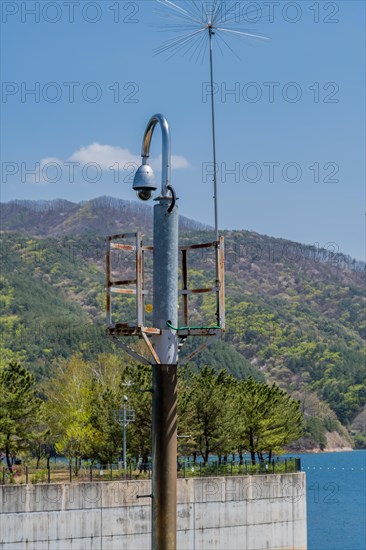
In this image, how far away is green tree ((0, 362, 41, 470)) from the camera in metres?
59.4

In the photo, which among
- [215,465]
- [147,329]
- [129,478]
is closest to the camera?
[147,329]

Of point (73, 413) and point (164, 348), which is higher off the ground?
point (164, 348)

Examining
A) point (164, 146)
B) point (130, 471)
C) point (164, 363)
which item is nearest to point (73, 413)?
point (130, 471)

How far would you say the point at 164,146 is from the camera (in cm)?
845

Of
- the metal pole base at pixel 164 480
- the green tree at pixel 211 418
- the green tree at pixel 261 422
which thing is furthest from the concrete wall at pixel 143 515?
the metal pole base at pixel 164 480

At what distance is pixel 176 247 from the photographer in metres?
8.72

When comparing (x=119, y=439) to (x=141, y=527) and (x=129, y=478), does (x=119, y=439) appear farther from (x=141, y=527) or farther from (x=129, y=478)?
(x=141, y=527)

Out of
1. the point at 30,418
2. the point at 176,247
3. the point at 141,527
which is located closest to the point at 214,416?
the point at 30,418

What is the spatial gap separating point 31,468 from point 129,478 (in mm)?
11461

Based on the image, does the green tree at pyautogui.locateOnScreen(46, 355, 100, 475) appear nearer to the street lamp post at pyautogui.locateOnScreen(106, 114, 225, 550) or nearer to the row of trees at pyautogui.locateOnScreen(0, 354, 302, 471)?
the row of trees at pyautogui.locateOnScreen(0, 354, 302, 471)

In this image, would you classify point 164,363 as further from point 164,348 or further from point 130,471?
point 130,471

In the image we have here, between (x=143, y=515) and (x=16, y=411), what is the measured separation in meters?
14.5

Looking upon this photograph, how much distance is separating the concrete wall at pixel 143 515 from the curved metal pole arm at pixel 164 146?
125 ft

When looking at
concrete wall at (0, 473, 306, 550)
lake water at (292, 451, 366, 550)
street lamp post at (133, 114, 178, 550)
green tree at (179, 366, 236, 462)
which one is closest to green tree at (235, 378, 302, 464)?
green tree at (179, 366, 236, 462)
